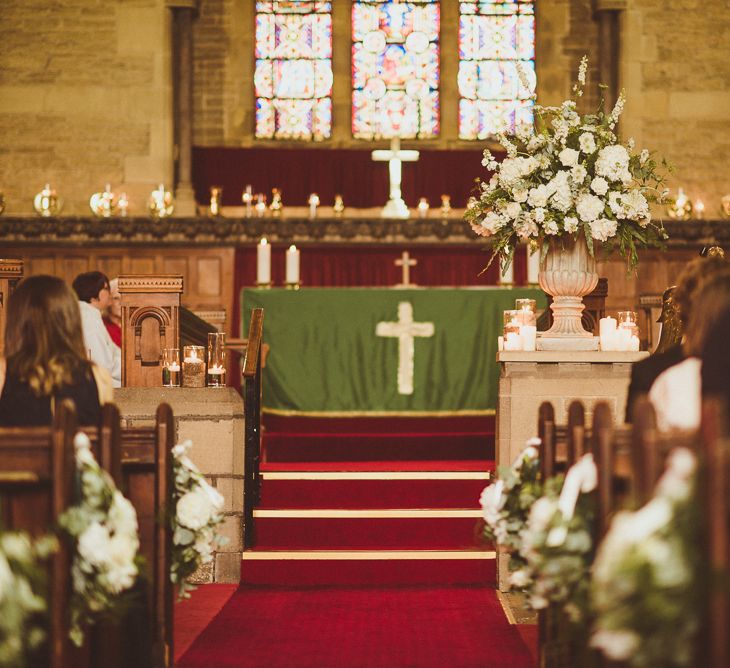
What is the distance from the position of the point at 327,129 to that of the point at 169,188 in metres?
2.40

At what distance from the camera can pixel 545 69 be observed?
15.5 meters

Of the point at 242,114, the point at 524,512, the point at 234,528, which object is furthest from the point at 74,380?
the point at 242,114

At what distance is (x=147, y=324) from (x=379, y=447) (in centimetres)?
183

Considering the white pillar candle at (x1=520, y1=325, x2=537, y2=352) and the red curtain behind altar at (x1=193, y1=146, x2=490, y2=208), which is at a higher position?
the red curtain behind altar at (x1=193, y1=146, x2=490, y2=208)

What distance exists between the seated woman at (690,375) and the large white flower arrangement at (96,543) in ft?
5.62

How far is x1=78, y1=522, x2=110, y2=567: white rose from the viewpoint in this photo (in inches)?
138

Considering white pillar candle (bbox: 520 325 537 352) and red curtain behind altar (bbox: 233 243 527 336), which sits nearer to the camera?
white pillar candle (bbox: 520 325 537 352)

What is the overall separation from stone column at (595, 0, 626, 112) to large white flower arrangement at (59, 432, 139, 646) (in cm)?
1227

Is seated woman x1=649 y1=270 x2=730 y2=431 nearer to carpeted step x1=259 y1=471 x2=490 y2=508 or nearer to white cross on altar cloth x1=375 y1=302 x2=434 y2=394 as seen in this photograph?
carpeted step x1=259 y1=471 x2=490 y2=508

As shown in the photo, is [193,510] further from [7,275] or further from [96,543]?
[7,275]

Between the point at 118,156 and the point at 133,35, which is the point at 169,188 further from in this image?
the point at 133,35

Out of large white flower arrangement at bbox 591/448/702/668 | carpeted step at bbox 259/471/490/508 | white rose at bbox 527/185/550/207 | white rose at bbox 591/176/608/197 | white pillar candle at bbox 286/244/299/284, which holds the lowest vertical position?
carpeted step at bbox 259/471/490/508

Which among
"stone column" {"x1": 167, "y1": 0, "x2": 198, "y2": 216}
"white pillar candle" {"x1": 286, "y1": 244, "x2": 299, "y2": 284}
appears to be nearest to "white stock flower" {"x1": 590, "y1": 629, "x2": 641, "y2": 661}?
"white pillar candle" {"x1": 286, "y1": 244, "x2": 299, "y2": 284}

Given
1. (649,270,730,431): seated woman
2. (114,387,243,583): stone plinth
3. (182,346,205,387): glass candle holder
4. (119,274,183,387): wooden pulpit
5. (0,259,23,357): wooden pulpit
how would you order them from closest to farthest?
1. (649,270,730,431): seated woman
2. (114,387,243,583): stone plinth
3. (182,346,205,387): glass candle holder
4. (119,274,183,387): wooden pulpit
5. (0,259,23,357): wooden pulpit
